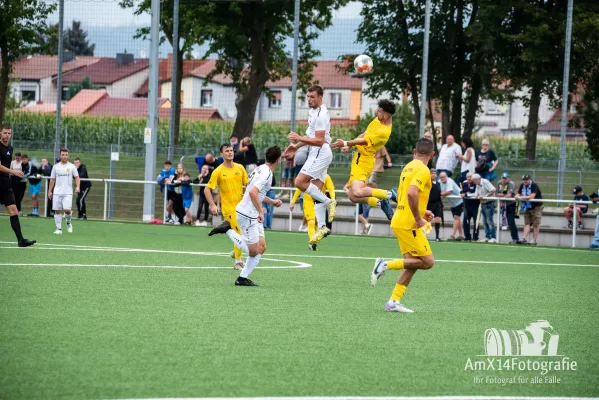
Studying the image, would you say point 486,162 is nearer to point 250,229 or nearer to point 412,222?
point 250,229

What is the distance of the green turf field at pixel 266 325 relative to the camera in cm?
675

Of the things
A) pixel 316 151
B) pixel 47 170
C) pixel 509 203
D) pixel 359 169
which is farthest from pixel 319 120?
pixel 47 170

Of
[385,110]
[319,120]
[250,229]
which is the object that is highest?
[385,110]

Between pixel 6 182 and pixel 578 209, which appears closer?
pixel 6 182

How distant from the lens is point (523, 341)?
28.3ft

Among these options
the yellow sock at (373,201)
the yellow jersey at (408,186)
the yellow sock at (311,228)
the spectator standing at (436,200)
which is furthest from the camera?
the spectator standing at (436,200)

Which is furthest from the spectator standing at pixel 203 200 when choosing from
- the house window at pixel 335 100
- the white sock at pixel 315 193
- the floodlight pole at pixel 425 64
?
the house window at pixel 335 100

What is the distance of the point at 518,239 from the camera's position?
78.6ft

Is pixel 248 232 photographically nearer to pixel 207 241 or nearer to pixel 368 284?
pixel 368 284

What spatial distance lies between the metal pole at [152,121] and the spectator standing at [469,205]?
358 inches

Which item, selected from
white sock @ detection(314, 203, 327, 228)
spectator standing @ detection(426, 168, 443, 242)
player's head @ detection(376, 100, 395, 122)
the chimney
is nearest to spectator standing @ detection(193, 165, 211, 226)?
spectator standing @ detection(426, 168, 443, 242)

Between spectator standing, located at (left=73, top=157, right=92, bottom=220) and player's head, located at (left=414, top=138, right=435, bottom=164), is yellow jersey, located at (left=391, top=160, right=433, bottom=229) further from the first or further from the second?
spectator standing, located at (left=73, top=157, right=92, bottom=220)

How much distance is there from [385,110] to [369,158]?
56.3 inches

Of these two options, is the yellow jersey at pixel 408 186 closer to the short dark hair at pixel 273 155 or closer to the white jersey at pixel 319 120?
the short dark hair at pixel 273 155
